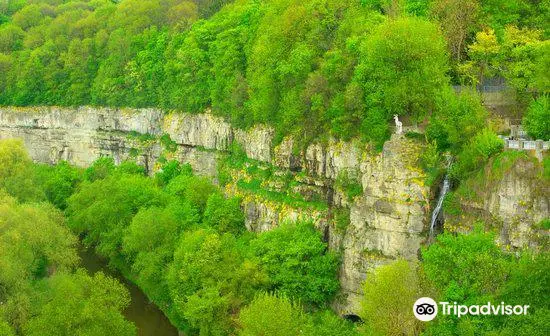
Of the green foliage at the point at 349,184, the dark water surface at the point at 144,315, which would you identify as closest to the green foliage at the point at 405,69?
the green foliage at the point at 349,184

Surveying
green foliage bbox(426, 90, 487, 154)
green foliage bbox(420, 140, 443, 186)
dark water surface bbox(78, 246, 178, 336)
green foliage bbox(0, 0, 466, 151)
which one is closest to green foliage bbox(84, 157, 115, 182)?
green foliage bbox(0, 0, 466, 151)

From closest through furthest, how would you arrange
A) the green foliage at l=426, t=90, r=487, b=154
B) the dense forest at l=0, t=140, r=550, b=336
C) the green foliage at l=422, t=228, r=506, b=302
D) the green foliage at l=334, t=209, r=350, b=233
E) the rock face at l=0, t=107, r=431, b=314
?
the green foliage at l=422, t=228, r=506, b=302
the dense forest at l=0, t=140, r=550, b=336
the green foliage at l=426, t=90, r=487, b=154
the rock face at l=0, t=107, r=431, b=314
the green foliage at l=334, t=209, r=350, b=233

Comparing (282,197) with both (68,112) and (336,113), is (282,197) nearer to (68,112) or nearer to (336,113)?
(336,113)

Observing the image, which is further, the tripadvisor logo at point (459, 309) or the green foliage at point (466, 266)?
the green foliage at point (466, 266)

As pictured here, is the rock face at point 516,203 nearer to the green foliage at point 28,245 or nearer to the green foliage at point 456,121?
the green foliage at point 456,121

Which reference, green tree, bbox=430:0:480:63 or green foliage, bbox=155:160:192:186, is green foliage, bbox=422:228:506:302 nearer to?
green tree, bbox=430:0:480:63
